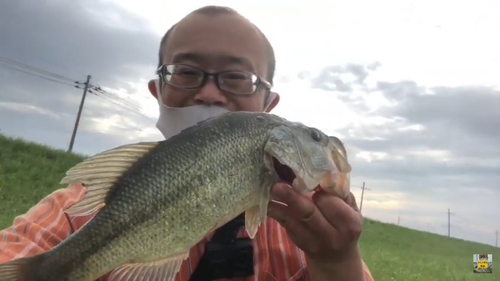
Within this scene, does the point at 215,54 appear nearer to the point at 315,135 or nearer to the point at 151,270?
the point at 315,135

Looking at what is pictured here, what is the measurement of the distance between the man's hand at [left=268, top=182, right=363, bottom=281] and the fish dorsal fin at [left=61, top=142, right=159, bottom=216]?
0.61 metres

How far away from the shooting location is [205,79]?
2.79 metres

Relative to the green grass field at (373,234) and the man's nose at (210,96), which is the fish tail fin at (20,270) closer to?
the man's nose at (210,96)

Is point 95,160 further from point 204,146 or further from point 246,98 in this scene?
point 246,98

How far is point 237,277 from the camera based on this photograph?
253 centimetres

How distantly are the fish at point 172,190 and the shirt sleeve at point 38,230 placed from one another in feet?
2.10

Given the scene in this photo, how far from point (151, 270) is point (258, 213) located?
496mm

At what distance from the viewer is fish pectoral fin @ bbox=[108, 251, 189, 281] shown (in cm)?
181

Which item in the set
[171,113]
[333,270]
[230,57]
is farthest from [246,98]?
[333,270]

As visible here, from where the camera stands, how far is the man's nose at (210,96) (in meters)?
2.70

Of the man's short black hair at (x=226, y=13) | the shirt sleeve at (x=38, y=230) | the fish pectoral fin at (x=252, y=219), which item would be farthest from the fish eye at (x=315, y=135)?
the shirt sleeve at (x=38, y=230)

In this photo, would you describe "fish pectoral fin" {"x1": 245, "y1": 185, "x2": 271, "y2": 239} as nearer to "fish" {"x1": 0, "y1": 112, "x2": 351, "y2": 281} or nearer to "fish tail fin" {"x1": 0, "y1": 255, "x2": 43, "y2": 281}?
"fish" {"x1": 0, "y1": 112, "x2": 351, "y2": 281}

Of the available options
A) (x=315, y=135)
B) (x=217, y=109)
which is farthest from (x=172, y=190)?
(x=217, y=109)

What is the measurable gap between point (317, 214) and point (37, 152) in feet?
75.6
